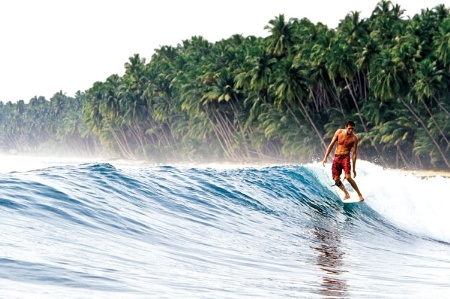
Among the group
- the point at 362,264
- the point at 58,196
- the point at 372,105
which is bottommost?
the point at 362,264

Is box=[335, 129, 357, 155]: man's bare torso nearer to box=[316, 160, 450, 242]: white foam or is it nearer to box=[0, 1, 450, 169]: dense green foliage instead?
box=[316, 160, 450, 242]: white foam

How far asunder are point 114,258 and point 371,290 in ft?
6.95

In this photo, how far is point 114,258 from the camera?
5.92 m

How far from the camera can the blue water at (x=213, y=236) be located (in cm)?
511

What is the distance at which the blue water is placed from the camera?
511cm

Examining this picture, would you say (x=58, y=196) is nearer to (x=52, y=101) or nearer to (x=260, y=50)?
(x=260, y=50)

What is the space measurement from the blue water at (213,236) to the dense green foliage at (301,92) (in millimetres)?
35137

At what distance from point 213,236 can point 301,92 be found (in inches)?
1895

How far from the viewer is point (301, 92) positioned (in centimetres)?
5562

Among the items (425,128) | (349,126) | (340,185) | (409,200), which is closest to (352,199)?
(340,185)

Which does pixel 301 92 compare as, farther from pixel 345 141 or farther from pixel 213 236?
pixel 213 236

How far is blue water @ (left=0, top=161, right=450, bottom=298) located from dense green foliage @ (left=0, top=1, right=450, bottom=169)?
35137 mm

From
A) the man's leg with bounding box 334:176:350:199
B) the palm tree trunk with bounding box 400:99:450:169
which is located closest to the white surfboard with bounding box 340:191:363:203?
the man's leg with bounding box 334:176:350:199


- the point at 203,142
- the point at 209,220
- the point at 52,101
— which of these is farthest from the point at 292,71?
the point at 52,101
